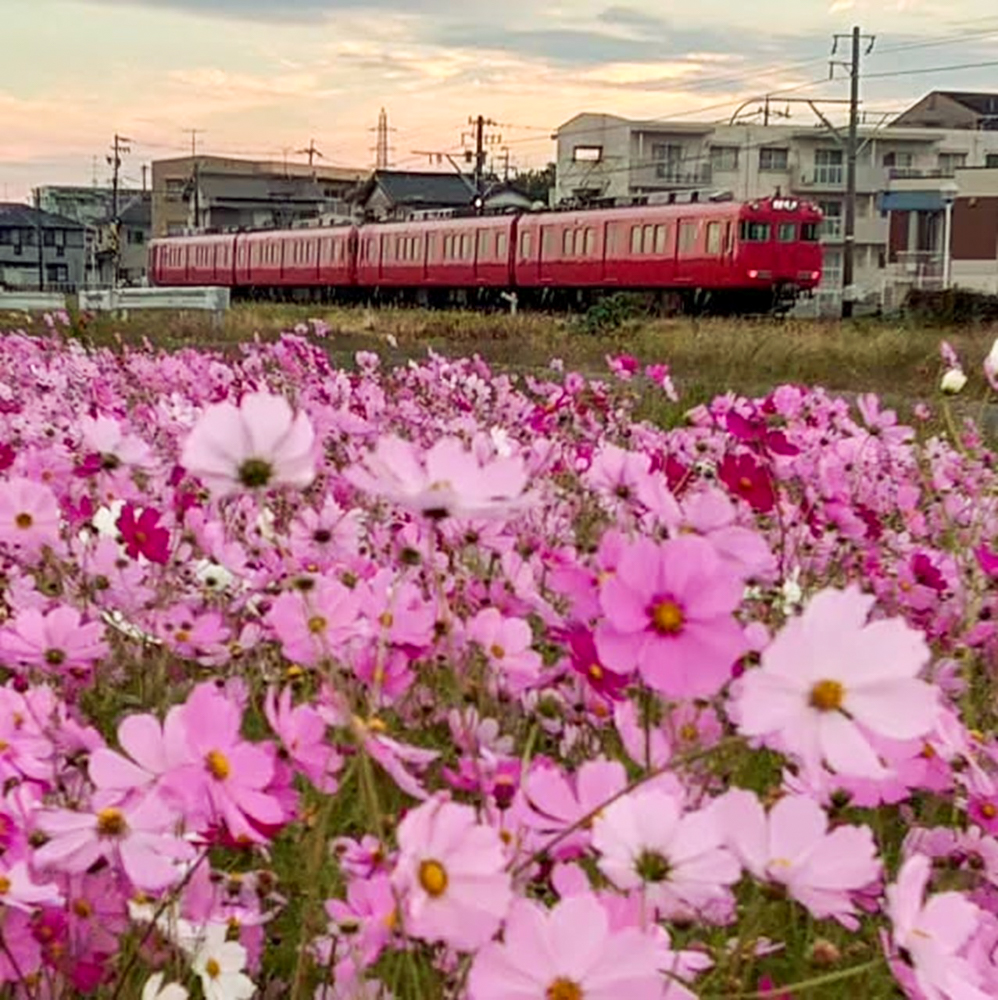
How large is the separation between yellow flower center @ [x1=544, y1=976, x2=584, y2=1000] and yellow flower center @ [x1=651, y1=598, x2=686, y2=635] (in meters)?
0.22

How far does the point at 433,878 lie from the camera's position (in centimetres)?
83

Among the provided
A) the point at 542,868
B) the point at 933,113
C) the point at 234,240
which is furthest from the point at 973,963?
the point at 933,113

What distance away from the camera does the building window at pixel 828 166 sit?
235 ft

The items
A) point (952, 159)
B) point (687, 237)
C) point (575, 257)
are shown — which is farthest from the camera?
point (952, 159)

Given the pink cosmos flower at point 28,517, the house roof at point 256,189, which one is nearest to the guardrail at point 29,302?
the pink cosmos flower at point 28,517

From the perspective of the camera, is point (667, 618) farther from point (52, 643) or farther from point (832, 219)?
point (832, 219)

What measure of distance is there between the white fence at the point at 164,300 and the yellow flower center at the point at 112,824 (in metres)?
16.0

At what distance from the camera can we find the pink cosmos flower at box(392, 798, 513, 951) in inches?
31.8

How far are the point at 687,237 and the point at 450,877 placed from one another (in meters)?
29.4

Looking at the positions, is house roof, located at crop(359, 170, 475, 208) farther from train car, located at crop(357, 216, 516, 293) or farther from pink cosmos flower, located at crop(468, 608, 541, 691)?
pink cosmos flower, located at crop(468, 608, 541, 691)

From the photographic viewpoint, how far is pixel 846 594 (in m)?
0.85

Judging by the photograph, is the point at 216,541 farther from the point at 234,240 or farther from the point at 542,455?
the point at 234,240

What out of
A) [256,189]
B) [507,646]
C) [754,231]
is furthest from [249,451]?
[256,189]

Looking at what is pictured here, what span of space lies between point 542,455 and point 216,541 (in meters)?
0.44
